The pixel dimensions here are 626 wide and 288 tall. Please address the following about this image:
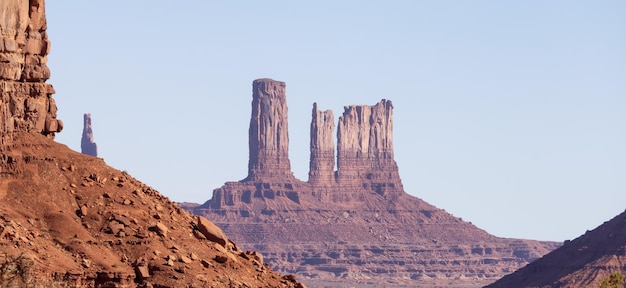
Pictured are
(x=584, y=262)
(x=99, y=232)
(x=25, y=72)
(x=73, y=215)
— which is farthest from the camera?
(x=584, y=262)

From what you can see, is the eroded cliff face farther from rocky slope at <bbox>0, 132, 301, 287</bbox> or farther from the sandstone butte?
rocky slope at <bbox>0, 132, 301, 287</bbox>

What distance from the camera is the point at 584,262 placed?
186625 mm

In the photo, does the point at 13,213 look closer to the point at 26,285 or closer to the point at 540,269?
the point at 26,285

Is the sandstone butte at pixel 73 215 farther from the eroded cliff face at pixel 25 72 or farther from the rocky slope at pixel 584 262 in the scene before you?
the rocky slope at pixel 584 262

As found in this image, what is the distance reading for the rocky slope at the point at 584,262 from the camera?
181500 millimetres

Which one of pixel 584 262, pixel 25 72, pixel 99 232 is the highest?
pixel 584 262

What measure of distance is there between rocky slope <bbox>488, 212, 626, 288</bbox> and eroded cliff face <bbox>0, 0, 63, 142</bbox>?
131m

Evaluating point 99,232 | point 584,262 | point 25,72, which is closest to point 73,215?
point 99,232

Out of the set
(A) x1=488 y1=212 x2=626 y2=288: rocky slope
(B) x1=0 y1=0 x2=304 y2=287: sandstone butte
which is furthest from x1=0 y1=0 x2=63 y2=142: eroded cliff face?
(A) x1=488 y1=212 x2=626 y2=288: rocky slope

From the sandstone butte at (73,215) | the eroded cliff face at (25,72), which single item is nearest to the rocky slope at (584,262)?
the sandstone butte at (73,215)

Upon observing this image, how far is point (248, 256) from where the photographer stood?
5112 centimetres

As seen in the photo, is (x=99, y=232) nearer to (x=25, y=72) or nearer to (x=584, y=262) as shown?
(x=25, y=72)

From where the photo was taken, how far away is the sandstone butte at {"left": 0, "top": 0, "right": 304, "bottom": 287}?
45.8 m

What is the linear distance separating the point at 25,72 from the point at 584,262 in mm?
141399
